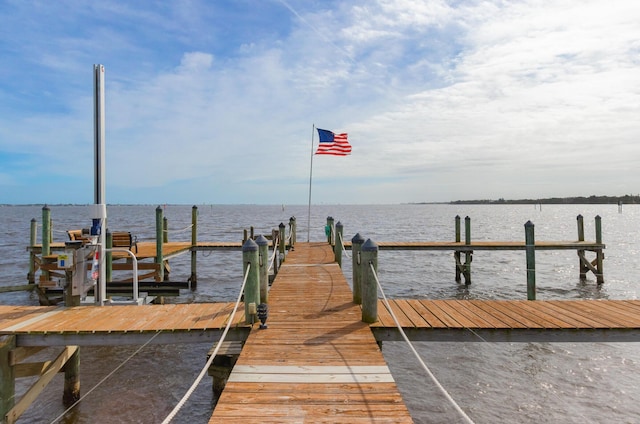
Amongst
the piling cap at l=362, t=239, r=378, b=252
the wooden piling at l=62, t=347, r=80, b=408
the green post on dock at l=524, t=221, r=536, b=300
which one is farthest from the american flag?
the wooden piling at l=62, t=347, r=80, b=408

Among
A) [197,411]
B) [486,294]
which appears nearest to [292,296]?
[197,411]

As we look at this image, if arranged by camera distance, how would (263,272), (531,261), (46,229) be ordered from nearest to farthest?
(263,272)
(46,229)
(531,261)

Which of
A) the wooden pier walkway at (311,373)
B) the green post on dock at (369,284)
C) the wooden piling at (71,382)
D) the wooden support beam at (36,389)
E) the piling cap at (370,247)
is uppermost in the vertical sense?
the piling cap at (370,247)

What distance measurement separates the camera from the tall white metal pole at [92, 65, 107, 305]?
8375mm

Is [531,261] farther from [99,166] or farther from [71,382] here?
[71,382]

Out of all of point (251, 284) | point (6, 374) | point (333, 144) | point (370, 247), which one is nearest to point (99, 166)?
point (6, 374)

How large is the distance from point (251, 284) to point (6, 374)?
14.0ft

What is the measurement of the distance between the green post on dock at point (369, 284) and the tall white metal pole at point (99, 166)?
18.2 ft

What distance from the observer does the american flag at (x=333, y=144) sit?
19.5 meters

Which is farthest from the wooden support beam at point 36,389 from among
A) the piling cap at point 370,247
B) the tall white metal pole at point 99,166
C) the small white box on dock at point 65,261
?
the piling cap at point 370,247

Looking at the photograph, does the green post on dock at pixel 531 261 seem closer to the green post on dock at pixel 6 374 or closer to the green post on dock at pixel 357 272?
the green post on dock at pixel 357 272

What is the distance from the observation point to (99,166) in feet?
27.8

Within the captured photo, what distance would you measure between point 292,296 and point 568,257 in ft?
112

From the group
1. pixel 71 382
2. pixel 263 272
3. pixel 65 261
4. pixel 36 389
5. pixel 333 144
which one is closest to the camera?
pixel 36 389
